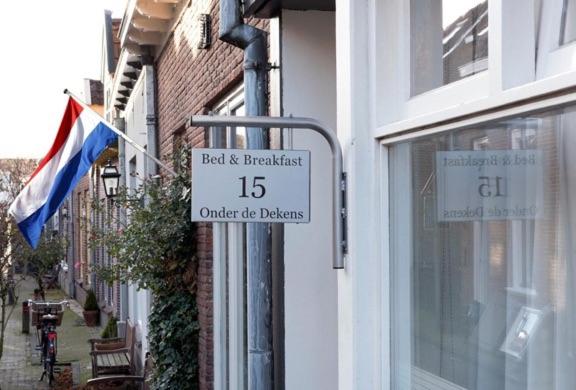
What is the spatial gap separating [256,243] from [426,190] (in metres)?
1.56

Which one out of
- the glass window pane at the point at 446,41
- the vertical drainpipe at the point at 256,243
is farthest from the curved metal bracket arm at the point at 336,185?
the vertical drainpipe at the point at 256,243

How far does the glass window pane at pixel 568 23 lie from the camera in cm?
197

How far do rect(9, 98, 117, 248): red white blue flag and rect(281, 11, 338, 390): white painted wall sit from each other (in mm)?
3493

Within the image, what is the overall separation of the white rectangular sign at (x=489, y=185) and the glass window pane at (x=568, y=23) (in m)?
0.30

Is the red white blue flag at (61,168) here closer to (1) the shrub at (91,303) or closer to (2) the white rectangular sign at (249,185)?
(2) the white rectangular sign at (249,185)

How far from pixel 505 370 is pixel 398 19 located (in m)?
1.35

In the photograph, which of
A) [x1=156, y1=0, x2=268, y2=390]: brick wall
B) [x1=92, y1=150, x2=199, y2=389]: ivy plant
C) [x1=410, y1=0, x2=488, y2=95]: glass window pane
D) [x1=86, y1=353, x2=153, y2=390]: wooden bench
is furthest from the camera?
[x1=86, y1=353, x2=153, y2=390]: wooden bench

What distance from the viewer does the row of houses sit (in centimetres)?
207

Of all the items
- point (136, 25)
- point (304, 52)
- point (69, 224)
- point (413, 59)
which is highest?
point (136, 25)

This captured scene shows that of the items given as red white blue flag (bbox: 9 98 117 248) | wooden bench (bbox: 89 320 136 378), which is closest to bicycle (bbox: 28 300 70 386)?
wooden bench (bbox: 89 320 136 378)

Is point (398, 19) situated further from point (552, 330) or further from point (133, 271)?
point (133, 271)

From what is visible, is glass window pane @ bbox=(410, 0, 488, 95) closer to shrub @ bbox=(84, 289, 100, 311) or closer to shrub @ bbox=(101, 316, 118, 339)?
shrub @ bbox=(101, 316, 118, 339)

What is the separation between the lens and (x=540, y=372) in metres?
2.10

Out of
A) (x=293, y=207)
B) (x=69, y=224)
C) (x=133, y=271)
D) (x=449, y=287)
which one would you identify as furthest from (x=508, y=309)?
(x=69, y=224)
